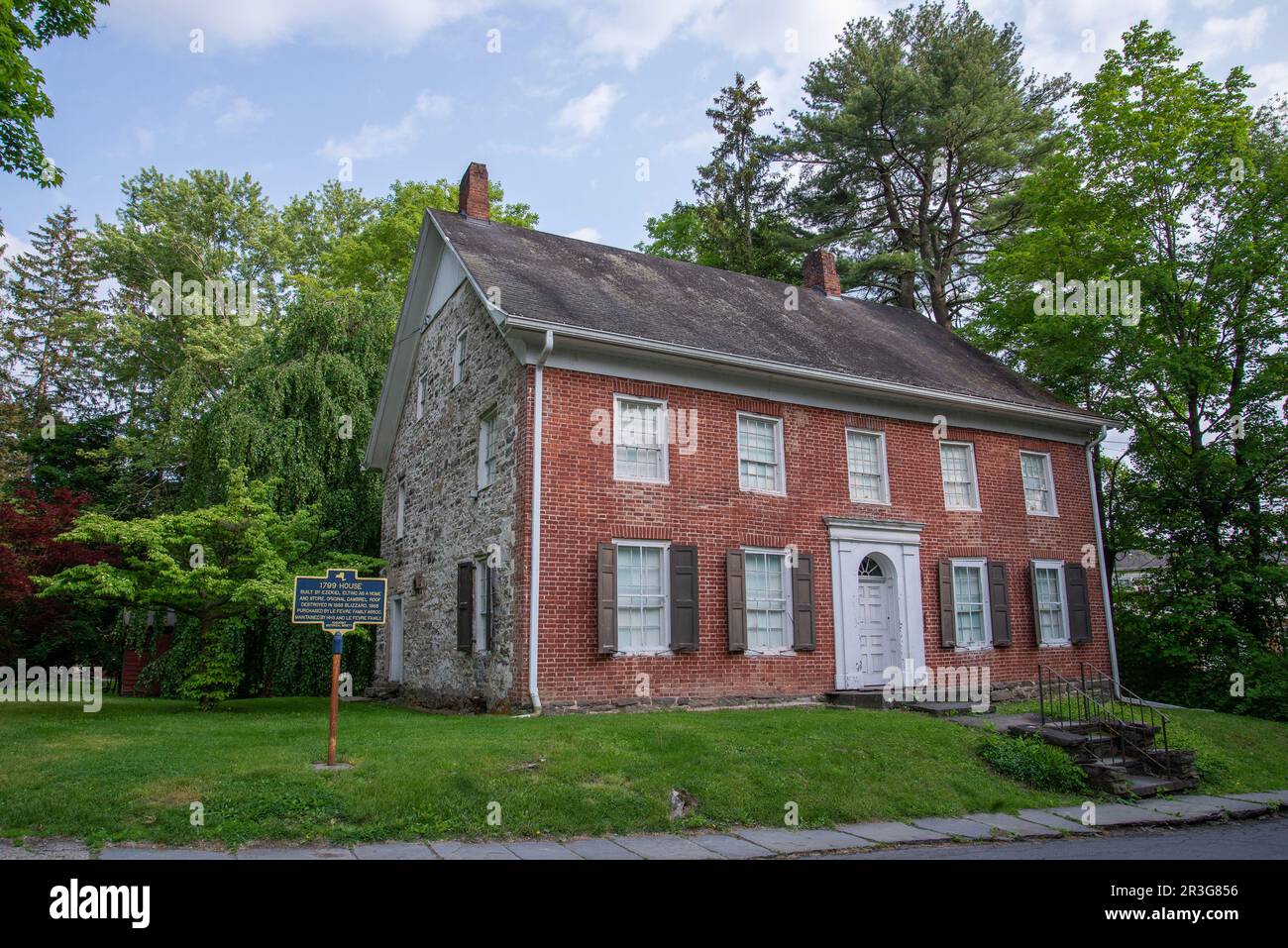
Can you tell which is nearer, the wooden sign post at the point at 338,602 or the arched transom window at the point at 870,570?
the wooden sign post at the point at 338,602

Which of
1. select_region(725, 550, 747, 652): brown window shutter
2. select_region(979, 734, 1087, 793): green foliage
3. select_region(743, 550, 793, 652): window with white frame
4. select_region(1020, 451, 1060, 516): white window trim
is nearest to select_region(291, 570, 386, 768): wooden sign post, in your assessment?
select_region(725, 550, 747, 652): brown window shutter

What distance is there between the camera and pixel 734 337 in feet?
49.5

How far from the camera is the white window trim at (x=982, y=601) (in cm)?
1562

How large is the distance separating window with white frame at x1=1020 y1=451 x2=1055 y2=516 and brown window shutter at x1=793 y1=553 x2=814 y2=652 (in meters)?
6.14

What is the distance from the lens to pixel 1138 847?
293 inches

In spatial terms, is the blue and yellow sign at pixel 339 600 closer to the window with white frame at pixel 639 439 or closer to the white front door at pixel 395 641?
the window with white frame at pixel 639 439

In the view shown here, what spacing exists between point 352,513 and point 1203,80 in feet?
70.6

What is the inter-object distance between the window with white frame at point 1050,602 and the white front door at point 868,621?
3612mm

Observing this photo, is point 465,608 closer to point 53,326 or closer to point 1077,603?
point 1077,603

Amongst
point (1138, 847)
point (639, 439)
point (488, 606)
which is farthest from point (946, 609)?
point (488, 606)

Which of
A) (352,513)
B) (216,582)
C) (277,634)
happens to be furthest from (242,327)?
(216,582)

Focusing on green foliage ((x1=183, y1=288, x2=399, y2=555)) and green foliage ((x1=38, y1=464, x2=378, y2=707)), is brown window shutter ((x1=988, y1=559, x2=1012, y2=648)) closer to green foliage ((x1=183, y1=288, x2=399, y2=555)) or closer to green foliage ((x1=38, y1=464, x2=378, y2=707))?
green foliage ((x1=38, y1=464, x2=378, y2=707))

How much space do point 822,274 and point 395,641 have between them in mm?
13679

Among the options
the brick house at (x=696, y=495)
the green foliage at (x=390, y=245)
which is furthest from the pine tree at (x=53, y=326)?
the brick house at (x=696, y=495)
